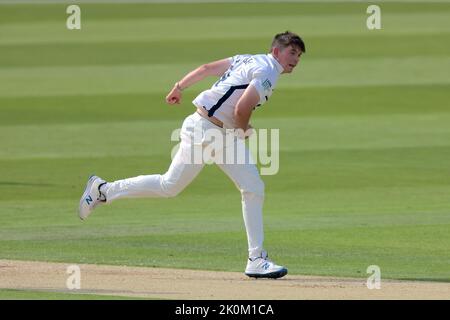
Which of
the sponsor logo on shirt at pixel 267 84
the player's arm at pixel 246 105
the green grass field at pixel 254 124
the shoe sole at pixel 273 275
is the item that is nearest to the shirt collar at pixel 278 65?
the sponsor logo on shirt at pixel 267 84

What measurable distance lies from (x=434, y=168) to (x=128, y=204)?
4.55m

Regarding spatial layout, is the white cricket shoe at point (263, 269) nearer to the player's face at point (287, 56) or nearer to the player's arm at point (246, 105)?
the player's arm at point (246, 105)

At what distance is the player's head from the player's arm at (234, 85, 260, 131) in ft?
1.51

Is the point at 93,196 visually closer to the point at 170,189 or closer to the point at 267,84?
the point at 170,189

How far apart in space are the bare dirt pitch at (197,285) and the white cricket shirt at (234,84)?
1226 millimetres

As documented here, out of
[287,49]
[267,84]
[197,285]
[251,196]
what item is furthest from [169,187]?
[287,49]

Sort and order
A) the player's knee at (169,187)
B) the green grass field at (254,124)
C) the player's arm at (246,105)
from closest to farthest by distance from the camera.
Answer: the player's arm at (246,105) < the player's knee at (169,187) < the green grass field at (254,124)

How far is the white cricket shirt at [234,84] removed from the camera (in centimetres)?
932

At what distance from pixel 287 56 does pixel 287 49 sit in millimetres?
54

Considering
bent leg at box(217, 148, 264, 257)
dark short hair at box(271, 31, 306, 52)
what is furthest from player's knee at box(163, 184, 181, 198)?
dark short hair at box(271, 31, 306, 52)

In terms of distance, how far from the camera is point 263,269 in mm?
9398

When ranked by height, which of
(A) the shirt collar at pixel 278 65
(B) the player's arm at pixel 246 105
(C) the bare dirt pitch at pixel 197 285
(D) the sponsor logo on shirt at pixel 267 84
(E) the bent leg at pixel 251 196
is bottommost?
(C) the bare dirt pitch at pixel 197 285

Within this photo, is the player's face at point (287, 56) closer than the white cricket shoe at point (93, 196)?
Yes

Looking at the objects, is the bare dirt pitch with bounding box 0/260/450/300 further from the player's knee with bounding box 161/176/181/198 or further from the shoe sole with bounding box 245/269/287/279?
the player's knee with bounding box 161/176/181/198
